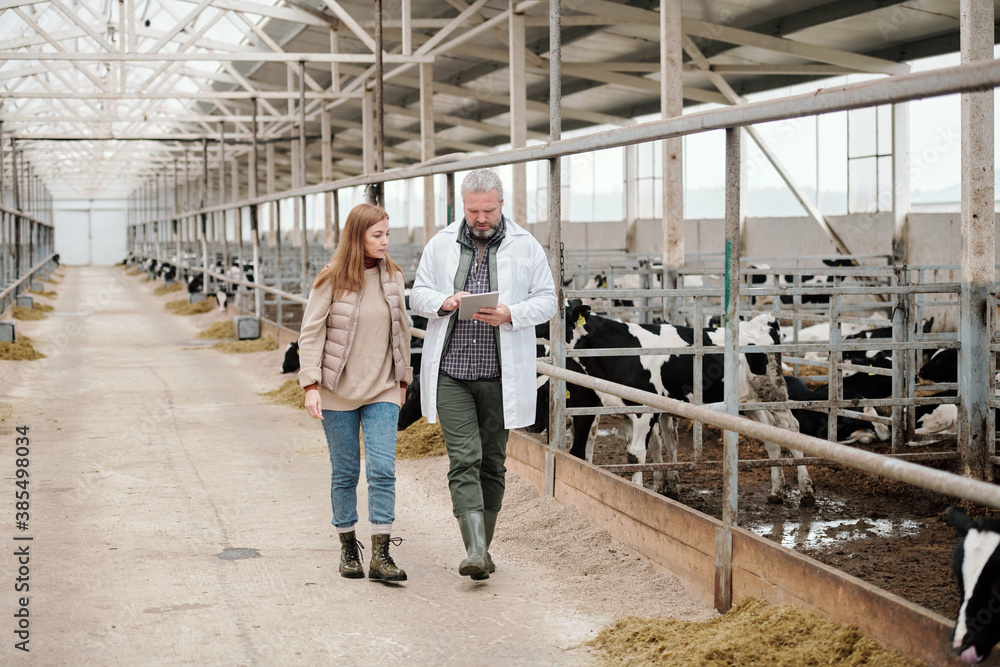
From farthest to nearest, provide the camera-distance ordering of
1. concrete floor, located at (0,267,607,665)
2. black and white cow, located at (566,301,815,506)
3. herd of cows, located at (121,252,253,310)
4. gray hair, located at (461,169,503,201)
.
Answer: herd of cows, located at (121,252,253,310) → black and white cow, located at (566,301,815,506) → gray hair, located at (461,169,503,201) → concrete floor, located at (0,267,607,665)

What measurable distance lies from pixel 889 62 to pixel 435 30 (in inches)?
329

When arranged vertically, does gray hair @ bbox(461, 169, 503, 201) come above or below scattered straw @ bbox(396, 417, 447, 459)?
above

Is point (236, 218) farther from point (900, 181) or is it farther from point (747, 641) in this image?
point (747, 641)

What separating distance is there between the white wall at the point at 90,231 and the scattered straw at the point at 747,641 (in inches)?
2674

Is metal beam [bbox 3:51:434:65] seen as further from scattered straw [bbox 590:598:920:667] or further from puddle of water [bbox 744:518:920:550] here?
scattered straw [bbox 590:598:920:667]

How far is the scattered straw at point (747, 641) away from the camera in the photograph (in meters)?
3.18

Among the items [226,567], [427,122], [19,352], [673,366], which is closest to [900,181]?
[427,122]

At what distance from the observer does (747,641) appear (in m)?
3.35

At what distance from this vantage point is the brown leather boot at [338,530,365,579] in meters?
4.44

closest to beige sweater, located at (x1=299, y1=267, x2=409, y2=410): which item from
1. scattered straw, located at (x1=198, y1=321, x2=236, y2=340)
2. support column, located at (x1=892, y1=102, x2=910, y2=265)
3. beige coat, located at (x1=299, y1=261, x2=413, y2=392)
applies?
beige coat, located at (x1=299, y1=261, x2=413, y2=392)

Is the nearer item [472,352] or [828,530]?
[472,352]

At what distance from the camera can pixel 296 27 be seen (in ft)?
67.0

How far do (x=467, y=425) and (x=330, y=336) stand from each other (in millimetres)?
689

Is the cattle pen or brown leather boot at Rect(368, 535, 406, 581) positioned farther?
brown leather boot at Rect(368, 535, 406, 581)
